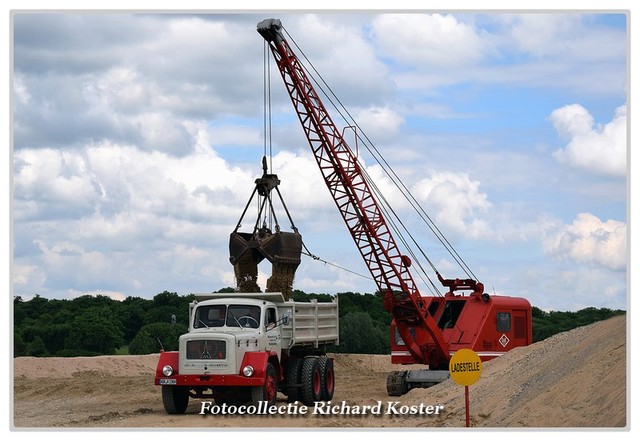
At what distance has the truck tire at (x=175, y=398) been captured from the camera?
2380 cm

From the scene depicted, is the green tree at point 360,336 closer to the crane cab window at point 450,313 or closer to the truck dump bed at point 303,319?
the crane cab window at point 450,313

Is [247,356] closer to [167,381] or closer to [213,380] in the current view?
[213,380]

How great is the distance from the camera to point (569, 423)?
62.8 ft

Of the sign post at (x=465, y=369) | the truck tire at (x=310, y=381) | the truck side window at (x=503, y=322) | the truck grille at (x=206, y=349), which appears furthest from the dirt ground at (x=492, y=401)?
the truck side window at (x=503, y=322)

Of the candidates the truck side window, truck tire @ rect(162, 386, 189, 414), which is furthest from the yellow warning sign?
the truck side window

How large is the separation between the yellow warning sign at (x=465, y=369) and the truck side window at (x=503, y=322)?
→ 52.7 feet

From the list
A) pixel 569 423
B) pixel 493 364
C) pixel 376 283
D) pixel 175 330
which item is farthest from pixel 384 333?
pixel 569 423

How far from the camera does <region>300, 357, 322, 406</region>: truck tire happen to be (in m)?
25.6

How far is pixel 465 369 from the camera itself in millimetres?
17109

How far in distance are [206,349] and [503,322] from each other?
13.2m

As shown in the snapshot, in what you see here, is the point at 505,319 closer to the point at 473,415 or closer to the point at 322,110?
the point at 322,110

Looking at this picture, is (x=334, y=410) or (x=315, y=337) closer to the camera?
(x=334, y=410)

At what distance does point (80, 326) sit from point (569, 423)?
3698 cm

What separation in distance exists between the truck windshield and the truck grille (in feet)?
3.63
